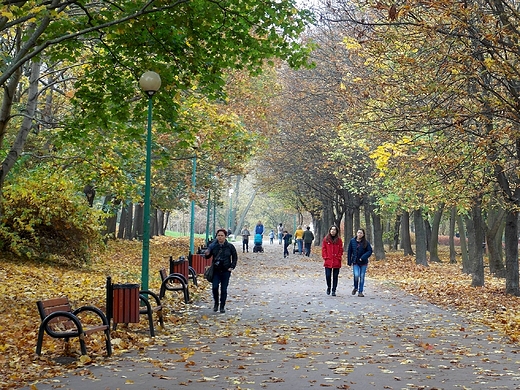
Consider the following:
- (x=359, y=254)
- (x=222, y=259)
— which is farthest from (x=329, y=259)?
(x=222, y=259)

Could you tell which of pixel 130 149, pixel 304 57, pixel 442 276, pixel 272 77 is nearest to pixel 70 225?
pixel 130 149

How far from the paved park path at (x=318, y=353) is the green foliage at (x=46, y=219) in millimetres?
7432

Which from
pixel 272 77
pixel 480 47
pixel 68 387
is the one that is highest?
pixel 272 77

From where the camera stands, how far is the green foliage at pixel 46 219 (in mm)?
22406

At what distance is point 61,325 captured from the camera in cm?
1034

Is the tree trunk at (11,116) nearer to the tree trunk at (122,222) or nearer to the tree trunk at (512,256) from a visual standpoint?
the tree trunk at (512,256)

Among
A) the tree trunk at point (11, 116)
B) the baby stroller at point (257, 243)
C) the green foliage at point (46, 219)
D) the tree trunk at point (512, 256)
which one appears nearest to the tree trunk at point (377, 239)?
the baby stroller at point (257, 243)

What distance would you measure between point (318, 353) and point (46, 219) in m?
14.4

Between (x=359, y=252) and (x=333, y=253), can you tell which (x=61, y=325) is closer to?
(x=333, y=253)

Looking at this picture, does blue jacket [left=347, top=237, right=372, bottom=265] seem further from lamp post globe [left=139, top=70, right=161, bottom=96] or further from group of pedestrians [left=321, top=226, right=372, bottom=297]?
lamp post globe [left=139, top=70, right=161, bottom=96]

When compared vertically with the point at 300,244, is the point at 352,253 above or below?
below

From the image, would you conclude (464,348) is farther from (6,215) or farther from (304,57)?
(6,215)

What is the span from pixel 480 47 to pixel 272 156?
33633 mm

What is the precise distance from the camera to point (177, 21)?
13.9 m
